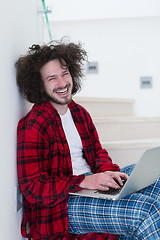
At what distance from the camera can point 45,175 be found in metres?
1.14

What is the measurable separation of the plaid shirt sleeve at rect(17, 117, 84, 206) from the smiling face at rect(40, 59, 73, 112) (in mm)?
235

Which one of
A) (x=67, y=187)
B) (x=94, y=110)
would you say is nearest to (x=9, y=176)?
(x=67, y=187)

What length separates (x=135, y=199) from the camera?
108 centimetres

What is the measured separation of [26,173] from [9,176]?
8 cm

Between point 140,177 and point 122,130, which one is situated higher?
point 122,130

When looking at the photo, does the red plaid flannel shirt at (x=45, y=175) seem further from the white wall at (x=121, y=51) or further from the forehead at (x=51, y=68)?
the white wall at (x=121, y=51)

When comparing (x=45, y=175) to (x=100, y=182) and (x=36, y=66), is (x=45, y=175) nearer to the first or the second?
(x=100, y=182)

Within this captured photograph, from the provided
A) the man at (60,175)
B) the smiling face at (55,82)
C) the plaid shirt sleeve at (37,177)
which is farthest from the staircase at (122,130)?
the plaid shirt sleeve at (37,177)

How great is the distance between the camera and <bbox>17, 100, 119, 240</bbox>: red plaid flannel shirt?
1.12 metres

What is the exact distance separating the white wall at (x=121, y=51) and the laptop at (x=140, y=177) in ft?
8.35

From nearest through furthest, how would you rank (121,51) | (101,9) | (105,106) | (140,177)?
(140,177) → (105,106) → (101,9) → (121,51)

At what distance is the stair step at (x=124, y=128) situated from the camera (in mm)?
2109

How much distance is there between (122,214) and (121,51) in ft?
9.33

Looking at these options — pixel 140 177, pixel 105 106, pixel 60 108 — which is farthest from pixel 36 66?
pixel 105 106
